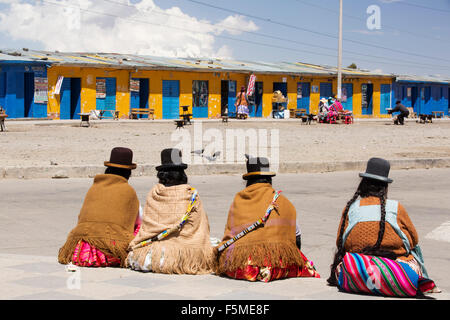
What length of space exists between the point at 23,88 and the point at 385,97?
2799 centimetres

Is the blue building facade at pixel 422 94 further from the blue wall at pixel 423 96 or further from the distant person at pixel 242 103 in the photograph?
the distant person at pixel 242 103

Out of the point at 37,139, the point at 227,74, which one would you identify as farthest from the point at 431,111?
the point at 37,139

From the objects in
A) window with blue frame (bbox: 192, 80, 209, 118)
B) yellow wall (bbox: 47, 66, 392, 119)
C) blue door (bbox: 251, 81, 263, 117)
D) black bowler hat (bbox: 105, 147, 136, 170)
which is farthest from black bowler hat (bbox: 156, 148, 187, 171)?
→ blue door (bbox: 251, 81, 263, 117)

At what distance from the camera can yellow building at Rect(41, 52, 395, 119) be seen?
37094 millimetres

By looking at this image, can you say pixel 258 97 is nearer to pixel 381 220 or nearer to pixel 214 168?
pixel 214 168

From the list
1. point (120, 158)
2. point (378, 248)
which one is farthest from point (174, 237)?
point (378, 248)

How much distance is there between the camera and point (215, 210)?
10258mm

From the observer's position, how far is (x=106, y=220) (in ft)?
20.6

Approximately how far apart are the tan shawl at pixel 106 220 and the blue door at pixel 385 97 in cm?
4776

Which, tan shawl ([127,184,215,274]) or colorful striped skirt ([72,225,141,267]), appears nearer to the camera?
tan shawl ([127,184,215,274])

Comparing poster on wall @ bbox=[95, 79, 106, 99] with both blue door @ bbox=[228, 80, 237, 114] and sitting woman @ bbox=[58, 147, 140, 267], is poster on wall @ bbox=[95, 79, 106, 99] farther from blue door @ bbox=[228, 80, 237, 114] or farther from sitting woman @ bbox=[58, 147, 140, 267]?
sitting woman @ bbox=[58, 147, 140, 267]

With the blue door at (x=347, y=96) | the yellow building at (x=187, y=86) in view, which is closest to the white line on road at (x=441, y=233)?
the yellow building at (x=187, y=86)

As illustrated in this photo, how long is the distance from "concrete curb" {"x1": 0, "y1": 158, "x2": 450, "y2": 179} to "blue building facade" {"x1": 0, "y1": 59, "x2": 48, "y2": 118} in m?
20.4
